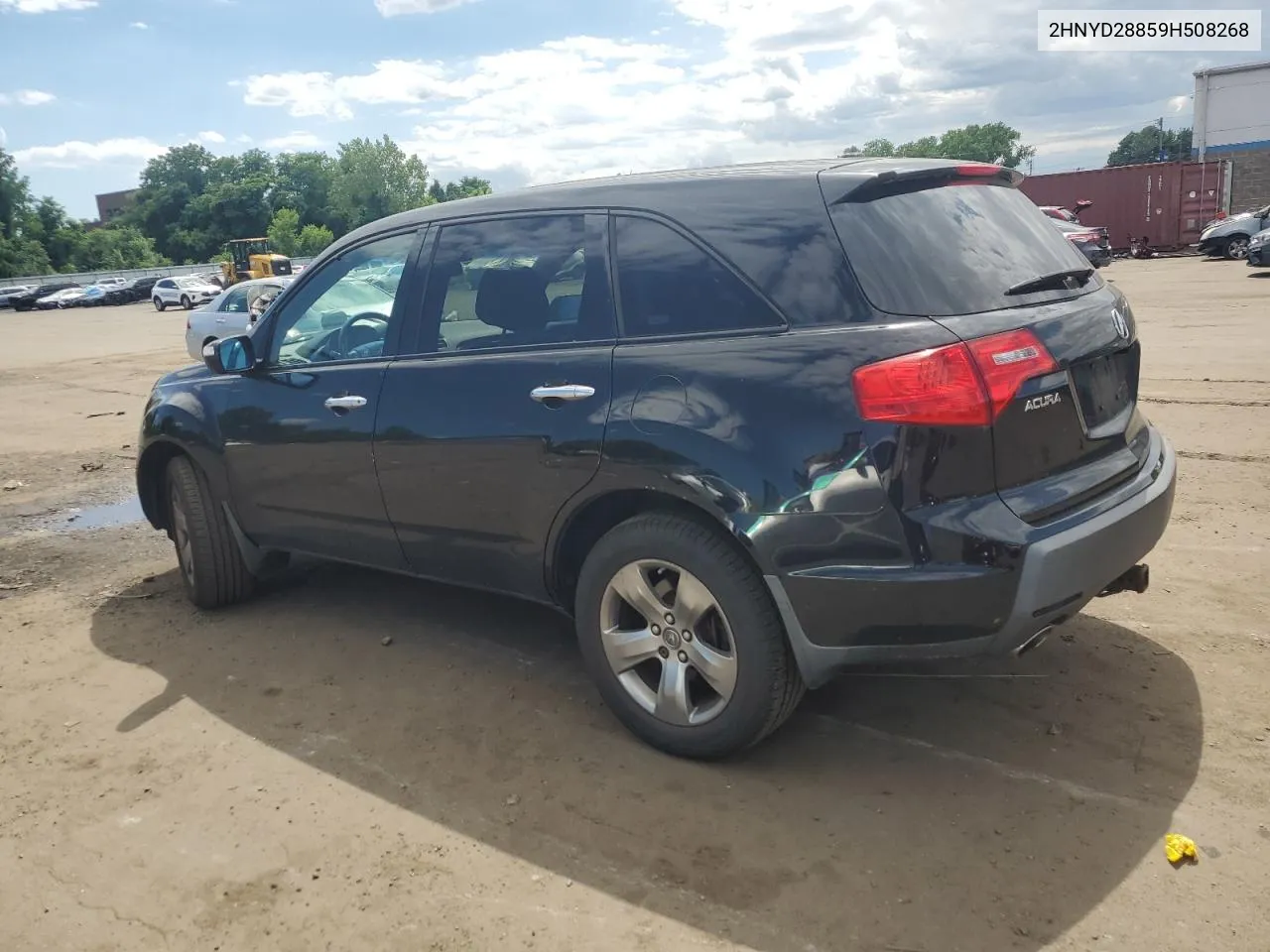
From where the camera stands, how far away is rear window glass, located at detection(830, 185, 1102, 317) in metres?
2.98

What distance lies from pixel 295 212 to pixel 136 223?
17236 millimetres

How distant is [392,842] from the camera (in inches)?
122

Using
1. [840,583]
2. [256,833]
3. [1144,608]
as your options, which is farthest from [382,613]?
[1144,608]

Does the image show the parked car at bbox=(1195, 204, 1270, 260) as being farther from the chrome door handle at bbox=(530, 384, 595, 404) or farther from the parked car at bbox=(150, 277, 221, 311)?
the parked car at bbox=(150, 277, 221, 311)

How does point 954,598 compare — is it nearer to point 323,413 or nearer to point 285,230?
point 323,413

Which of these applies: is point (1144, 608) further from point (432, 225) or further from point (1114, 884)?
point (432, 225)

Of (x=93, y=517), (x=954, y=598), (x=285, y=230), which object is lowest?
(x=93, y=517)

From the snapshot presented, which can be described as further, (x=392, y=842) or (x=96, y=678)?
(x=96, y=678)

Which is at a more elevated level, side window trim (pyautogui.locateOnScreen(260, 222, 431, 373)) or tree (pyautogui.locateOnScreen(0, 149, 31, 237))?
tree (pyautogui.locateOnScreen(0, 149, 31, 237))

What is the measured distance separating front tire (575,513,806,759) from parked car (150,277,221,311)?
1835 inches

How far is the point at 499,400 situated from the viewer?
3.70 meters

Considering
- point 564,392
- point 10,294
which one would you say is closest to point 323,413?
point 564,392

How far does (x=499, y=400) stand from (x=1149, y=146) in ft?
507

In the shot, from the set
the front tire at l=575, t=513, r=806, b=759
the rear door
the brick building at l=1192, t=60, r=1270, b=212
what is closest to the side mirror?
the front tire at l=575, t=513, r=806, b=759
